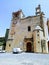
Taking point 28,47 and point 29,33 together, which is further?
point 29,33

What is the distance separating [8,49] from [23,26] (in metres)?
7.55

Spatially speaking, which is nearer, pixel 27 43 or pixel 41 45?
pixel 41 45

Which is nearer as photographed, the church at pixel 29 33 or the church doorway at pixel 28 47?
the church at pixel 29 33

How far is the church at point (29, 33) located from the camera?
1328 inches

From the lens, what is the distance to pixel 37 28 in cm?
3431

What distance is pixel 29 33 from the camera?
119 feet

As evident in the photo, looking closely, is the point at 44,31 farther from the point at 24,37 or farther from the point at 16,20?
the point at 16,20

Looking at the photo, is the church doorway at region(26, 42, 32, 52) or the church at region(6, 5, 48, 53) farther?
the church doorway at region(26, 42, 32, 52)

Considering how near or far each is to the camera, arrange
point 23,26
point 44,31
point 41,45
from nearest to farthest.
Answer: point 41,45, point 44,31, point 23,26

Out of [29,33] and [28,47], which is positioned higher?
[29,33]

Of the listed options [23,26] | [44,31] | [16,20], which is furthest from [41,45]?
[16,20]

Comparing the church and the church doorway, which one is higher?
the church

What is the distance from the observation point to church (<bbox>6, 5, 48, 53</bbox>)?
3372 centimetres

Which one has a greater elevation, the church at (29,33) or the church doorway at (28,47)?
the church at (29,33)
